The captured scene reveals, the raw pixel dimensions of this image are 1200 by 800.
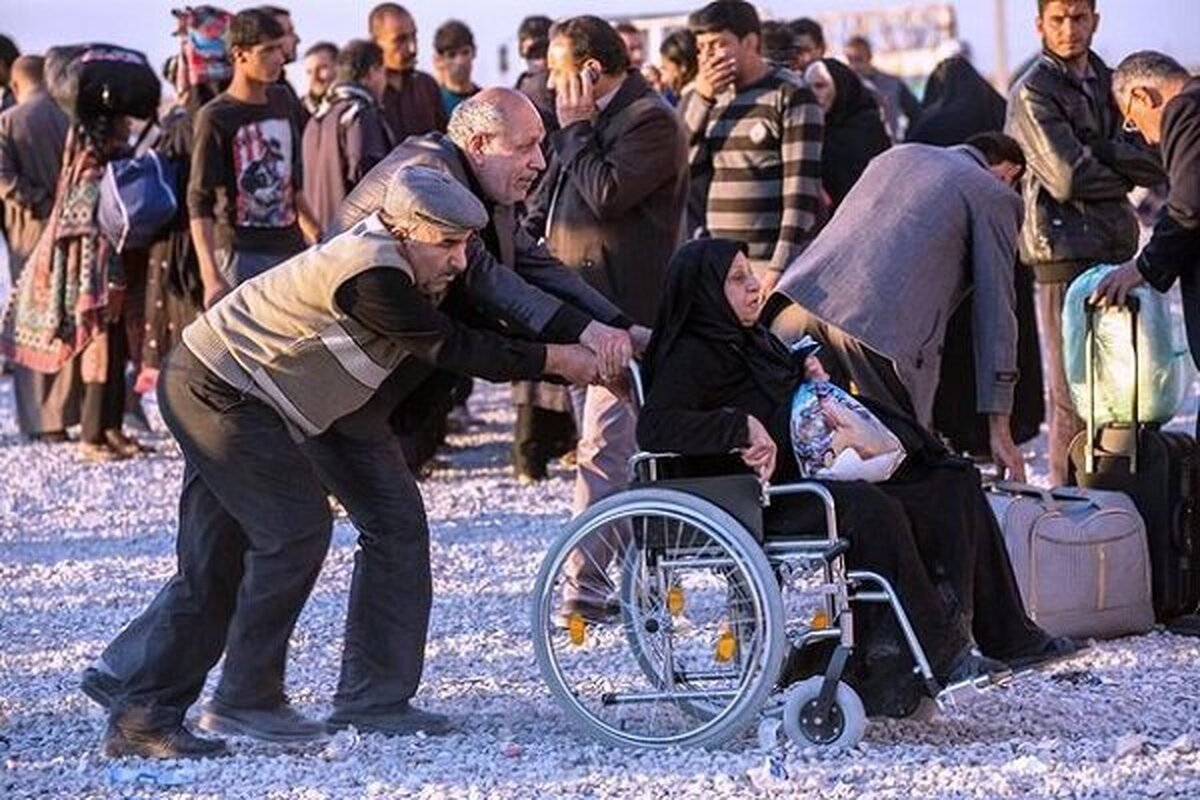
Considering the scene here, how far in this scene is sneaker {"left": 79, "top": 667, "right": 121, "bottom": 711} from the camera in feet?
22.6

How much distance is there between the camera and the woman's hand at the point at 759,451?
6699mm

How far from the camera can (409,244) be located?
668 centimetres

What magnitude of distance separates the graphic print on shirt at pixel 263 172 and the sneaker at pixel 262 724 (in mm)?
4803

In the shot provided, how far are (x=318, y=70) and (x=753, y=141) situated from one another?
5.91 meters

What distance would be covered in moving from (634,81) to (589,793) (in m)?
3.70

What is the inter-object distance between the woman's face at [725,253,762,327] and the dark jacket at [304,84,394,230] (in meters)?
5.65

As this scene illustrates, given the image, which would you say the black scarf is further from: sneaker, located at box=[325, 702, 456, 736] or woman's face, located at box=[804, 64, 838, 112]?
sneaker, located at box=[325, 702, 456, 736]

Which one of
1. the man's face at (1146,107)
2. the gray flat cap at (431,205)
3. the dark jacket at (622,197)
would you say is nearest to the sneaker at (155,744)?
the gray flat cap at (431,205)

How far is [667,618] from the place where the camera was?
683 cm

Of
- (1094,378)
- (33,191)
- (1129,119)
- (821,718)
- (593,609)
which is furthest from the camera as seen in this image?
(33,191)

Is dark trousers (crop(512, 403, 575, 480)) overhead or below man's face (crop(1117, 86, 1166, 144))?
below

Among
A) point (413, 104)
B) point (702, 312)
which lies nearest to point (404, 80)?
point (413, 104)

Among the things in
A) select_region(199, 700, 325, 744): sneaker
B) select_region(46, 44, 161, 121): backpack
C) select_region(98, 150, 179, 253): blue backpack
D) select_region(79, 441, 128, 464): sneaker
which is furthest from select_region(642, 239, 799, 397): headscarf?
select_region(79, 441, 128, 464): sneaker

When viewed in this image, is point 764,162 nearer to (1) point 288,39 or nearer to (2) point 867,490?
(1) point 288,39
